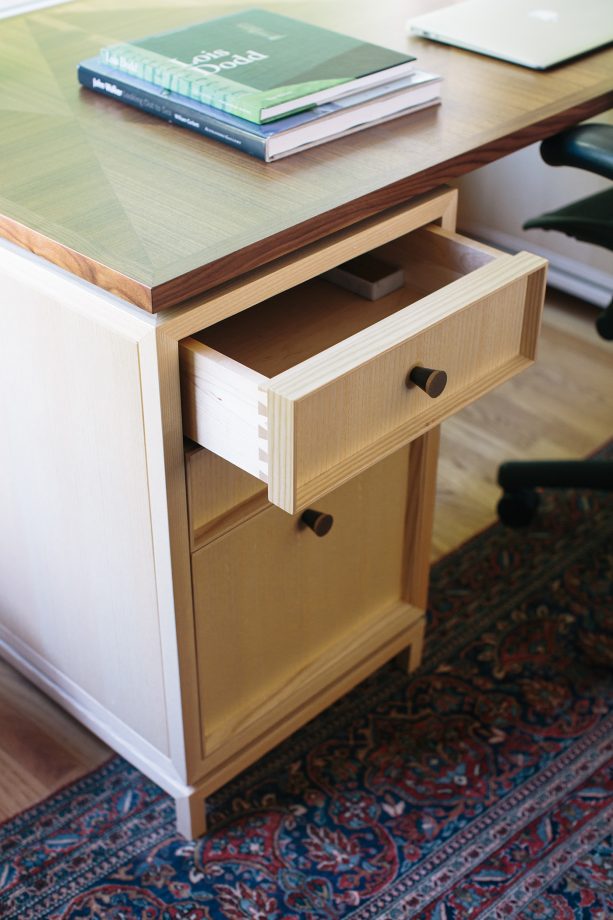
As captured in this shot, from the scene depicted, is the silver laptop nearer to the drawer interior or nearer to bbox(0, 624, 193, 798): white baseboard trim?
the drawer interior

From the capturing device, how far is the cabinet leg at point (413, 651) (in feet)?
4.45

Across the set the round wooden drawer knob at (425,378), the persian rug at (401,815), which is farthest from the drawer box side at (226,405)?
the persian rug at (401,815)

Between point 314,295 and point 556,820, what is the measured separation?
0.63 m

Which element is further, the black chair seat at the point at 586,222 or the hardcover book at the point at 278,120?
the black chair seat at the point at 586,222

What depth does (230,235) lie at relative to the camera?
86cm

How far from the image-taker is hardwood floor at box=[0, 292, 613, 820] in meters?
1.27

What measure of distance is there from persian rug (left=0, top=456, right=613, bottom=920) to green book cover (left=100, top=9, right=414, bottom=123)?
28.5 inches

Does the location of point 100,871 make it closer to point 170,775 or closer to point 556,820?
point 170,775

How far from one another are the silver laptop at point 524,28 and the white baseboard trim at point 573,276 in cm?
71

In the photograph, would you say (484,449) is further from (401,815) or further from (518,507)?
(401,815)

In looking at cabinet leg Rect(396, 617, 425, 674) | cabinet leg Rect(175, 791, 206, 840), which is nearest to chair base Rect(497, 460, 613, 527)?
cabinet leg Rect(396, 617, 425, 674)

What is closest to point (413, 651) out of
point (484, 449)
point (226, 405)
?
point (484, 449)

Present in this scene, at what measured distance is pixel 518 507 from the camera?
1.61 metres

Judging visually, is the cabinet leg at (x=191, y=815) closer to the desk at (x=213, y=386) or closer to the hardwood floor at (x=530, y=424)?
the desk at (x=213, y=386)
